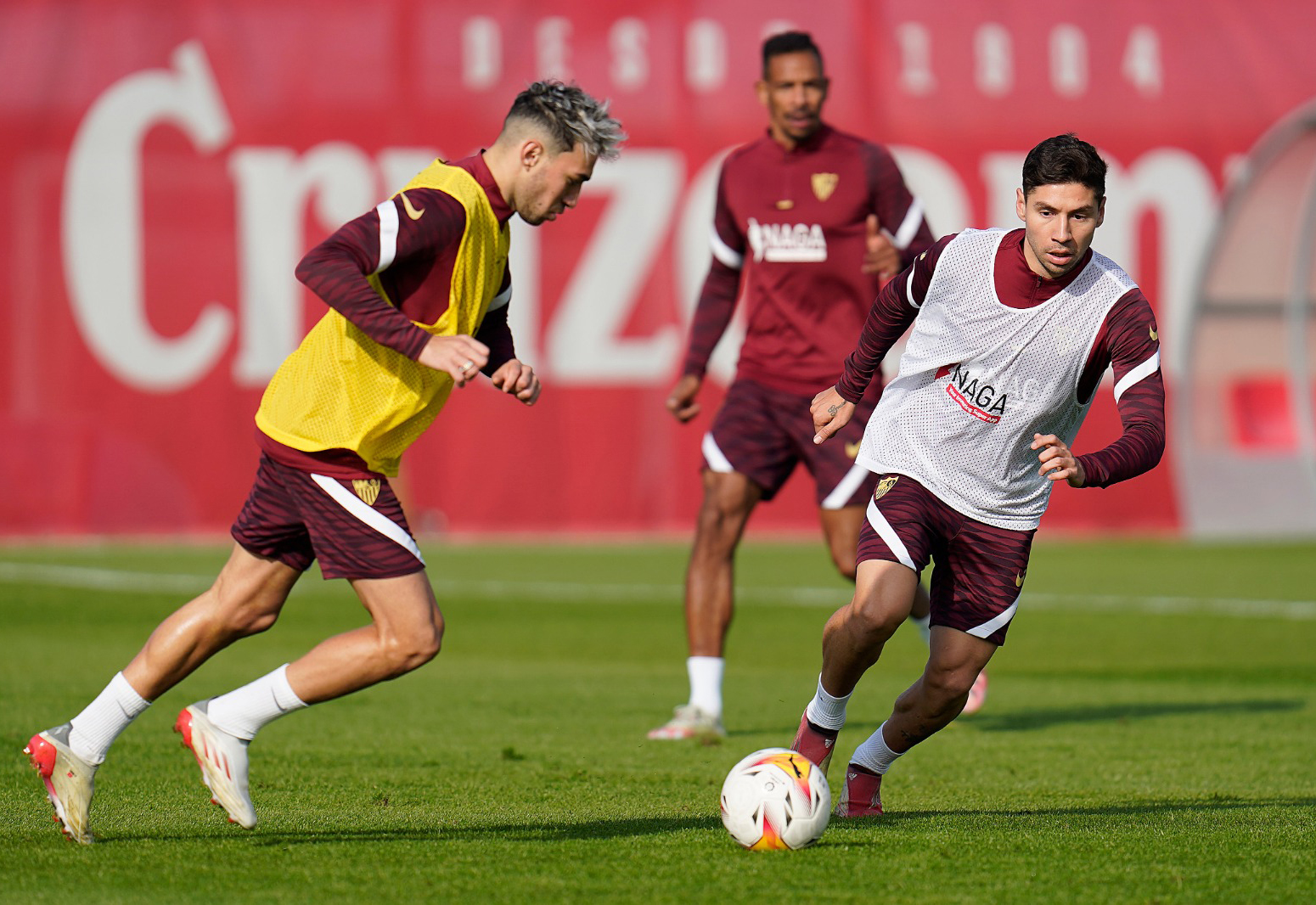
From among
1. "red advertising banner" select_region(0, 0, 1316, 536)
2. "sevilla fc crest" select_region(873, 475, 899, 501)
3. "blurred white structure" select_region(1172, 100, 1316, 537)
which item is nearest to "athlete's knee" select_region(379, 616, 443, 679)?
"sevilla fc crest" select_region(873, 475, 899, 501)

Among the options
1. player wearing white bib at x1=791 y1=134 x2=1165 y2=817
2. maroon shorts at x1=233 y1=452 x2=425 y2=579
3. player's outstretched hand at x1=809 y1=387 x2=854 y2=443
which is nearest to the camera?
maroon shorts at x1=233 y1=452 x2=425 y2=579

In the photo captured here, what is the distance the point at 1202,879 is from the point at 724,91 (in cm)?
1373

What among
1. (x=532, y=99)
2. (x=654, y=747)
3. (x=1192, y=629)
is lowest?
(x=1192, y=629)

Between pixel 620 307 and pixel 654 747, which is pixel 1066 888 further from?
pixel 620 307

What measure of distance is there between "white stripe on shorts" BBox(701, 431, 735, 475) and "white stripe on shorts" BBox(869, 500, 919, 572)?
2173 mm

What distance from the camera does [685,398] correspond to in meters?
7.86

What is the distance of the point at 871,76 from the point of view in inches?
691

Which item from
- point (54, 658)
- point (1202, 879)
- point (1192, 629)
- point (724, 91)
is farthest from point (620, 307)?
point (1202, 879)

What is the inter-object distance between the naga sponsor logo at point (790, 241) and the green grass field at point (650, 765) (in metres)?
2.03

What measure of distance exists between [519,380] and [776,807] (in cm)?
134

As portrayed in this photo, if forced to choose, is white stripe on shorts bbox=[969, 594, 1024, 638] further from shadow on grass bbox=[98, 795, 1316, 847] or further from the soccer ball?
the soccer ball

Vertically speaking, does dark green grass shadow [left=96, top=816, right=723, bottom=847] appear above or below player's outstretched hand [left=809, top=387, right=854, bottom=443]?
below

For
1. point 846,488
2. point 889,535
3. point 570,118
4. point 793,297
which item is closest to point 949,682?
point 889,535

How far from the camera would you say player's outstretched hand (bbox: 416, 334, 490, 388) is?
4516 millimetres
